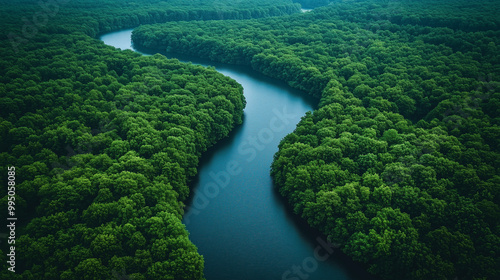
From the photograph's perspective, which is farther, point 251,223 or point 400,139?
point 400,139

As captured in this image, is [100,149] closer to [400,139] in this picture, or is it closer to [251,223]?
[251,223]

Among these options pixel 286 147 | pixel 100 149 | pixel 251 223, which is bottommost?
pixel 251 223

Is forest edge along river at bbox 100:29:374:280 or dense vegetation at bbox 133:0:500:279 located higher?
dense vegetation at bbox 133:0:500:279

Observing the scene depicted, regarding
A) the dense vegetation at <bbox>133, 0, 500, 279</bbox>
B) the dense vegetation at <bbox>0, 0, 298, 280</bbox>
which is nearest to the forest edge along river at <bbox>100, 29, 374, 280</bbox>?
the dense vegetation at <bbox>133, 0, 500, 279</bbox>

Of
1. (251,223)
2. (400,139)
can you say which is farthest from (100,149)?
(400,139)

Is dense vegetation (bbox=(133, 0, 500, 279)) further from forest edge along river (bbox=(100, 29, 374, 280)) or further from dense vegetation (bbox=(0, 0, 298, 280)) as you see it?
dense vegetation (bbox=(0, 0, 298, 280))

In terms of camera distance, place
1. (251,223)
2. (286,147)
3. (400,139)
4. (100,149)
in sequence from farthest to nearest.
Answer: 1. (286,147)
2. (400,139)
3. (100,149)
4. (251,223)
